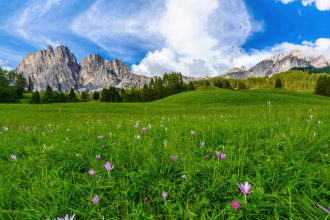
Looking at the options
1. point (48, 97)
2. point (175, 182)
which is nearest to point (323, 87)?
point (48, 97)

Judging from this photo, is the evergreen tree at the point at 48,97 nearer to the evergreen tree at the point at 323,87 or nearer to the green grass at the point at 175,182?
the green grass at the point at 175,182

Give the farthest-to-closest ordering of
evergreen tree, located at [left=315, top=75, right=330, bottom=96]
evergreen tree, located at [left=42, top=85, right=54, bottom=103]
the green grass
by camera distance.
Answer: evergreen tree, located at [left=42, top=85, right=54, bottom=103] → evergreen tree, located at [left=315, top=75, right=330, bottom=96] → the green grass

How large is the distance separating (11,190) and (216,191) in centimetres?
238

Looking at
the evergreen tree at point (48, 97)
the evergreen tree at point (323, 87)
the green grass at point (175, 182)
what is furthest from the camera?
the evergreen tree at point (48, 97)

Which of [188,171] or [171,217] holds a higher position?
[188,171]

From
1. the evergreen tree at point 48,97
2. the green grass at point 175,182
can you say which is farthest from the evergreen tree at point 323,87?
the green grass at point 175,182

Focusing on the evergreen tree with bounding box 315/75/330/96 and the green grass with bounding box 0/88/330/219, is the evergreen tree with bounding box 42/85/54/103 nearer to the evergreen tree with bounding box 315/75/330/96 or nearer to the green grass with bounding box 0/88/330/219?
the green grass with bounding box 0/88/330/219

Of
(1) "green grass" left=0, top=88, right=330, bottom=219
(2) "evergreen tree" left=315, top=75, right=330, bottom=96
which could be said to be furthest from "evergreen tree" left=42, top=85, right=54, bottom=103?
(2) "evergreen tree" left=315, top=75, right=330, bottom=96

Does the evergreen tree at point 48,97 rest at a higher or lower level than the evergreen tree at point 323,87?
lower

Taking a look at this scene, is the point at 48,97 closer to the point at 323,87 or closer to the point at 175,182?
the point at 175,182

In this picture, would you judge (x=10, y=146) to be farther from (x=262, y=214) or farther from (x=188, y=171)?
(x=262, y=214)

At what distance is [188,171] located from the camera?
114 inches

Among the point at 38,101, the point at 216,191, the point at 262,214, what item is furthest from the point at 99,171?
the point at 38,101

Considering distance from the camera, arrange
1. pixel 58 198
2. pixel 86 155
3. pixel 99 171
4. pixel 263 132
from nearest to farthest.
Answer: pixel 58 198 → pixel 99 171 → pixel 86 155 → pixel 263 132
